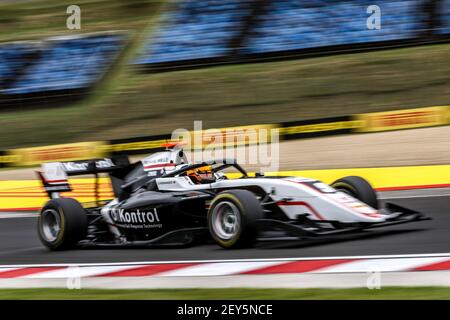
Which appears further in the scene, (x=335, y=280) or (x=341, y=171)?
(x=341, y=171)

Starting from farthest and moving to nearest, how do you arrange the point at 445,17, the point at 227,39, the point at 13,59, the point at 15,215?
the point at 13,59 → the point at 227,39 → the point at 445,17 → the point at 15,215

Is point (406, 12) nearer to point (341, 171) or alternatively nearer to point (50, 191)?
point (341, 171)

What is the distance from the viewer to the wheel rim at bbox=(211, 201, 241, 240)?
25.2 feet

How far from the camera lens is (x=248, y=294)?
5531 mm

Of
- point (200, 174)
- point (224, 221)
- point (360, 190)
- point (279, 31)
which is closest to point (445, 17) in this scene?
point (279, 31)

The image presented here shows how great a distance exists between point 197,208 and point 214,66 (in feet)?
55.6

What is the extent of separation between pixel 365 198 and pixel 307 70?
15.6 m

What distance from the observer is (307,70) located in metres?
23.5

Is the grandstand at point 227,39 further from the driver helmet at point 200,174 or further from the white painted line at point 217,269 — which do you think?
the white painted line at point 217,269

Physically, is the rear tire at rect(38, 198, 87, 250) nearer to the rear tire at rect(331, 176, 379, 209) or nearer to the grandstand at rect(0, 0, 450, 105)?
the rear tire at rect(331, 176, 379, 209)

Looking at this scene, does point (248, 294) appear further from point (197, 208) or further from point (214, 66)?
point (214, 66)

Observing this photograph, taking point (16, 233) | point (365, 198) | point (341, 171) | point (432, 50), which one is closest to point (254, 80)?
point (432, 50)

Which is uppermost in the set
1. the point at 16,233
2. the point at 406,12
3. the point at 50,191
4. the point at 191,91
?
the point at 406,12

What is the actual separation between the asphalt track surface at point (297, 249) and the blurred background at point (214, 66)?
12551 millimetres
